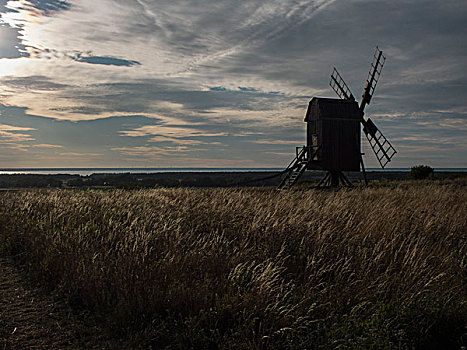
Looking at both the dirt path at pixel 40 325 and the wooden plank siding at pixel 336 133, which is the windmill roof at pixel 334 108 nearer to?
the wooden plank siding at pixel 336 133

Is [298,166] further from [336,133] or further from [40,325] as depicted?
[40,325]

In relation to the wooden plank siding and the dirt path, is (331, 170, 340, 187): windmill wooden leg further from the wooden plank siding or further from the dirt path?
the dirt path

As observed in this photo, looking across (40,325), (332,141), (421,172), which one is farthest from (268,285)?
(421,172)

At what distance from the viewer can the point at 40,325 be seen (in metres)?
5.32

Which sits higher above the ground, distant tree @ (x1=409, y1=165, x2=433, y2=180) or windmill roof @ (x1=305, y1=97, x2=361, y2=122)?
windmill roof @ (x1=305, y1=97, x2=361, y2=122)

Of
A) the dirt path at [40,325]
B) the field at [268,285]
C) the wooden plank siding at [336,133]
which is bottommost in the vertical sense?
the dirt path at [40,325]

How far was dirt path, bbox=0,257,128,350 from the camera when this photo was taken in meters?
4.75

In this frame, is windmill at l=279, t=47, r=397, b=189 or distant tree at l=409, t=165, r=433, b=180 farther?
distant tree at l=409, t=165, r=433, b=180

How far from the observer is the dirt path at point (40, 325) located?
15.6 feet

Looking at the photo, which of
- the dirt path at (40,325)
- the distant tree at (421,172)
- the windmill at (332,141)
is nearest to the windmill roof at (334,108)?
the windmill at (332,141)

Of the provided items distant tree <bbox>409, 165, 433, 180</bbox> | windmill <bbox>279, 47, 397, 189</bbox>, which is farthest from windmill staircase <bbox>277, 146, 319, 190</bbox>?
distant tree <bbox>409, 165, 433, 180</bbox>

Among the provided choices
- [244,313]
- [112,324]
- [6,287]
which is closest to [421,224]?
[244,313]

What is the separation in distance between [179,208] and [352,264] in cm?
620

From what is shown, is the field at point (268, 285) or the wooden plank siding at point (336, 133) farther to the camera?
the wooden plank siding at point (336, 133)
